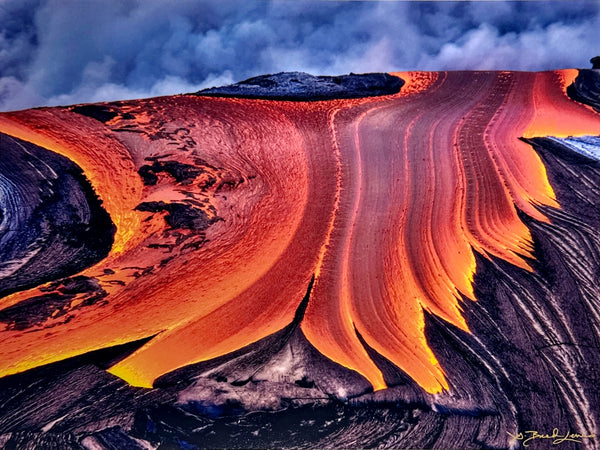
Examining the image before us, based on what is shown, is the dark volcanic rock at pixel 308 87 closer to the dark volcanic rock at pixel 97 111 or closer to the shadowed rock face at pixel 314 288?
the shadowed rock face at pixel 314 288

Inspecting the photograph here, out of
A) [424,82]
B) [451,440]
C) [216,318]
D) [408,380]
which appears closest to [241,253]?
[216,318]

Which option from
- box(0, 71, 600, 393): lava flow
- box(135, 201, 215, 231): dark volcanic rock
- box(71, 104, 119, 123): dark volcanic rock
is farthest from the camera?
box(71, 104, 119, 123): dark volcanic rock
